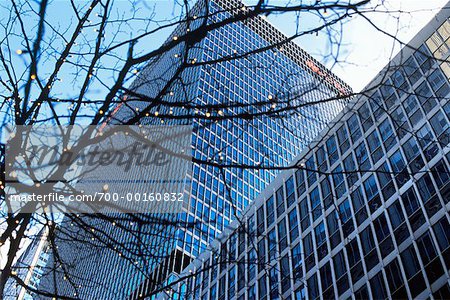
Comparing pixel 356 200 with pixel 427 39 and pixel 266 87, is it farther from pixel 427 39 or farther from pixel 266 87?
pixel 266 87

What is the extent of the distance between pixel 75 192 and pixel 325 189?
26.7 metres

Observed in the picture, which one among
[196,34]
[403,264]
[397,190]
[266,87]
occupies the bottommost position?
[196,34]

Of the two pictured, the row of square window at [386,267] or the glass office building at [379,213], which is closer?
the row of square window at [386,267]

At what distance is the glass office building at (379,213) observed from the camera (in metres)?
21.2

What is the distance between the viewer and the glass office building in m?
21.2

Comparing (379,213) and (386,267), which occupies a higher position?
(379,213)

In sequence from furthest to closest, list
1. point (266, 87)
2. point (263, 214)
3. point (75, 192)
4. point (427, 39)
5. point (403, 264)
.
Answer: point (266, 87), point (263, 214), point (427, 39), point (403, 264), point (75, 192)

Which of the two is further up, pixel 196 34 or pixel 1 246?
pixel 196 34

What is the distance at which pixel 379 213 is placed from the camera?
81.7 feet

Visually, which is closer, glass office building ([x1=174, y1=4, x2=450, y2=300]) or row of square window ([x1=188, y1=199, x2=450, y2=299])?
row of square window ([x1=188, y1=199, x2=450, y2=299])

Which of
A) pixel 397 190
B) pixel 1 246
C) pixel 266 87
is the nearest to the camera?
pixel 1 246

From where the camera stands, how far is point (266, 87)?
85875 millimetres

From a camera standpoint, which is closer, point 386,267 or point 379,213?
point 386,267

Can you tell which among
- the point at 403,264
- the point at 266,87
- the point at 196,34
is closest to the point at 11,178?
the point at 196,34
